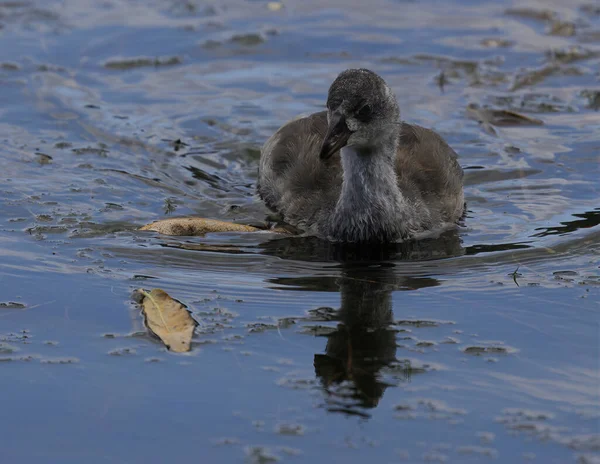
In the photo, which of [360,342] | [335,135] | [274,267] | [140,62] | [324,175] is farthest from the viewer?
[140,62]

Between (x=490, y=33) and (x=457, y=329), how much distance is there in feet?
23.4

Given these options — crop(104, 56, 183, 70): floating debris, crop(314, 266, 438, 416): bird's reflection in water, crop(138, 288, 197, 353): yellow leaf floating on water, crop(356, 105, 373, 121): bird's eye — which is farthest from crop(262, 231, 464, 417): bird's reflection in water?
crop(104, 56, 183, 70): floating debris

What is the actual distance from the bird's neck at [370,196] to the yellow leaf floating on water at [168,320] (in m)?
1.62

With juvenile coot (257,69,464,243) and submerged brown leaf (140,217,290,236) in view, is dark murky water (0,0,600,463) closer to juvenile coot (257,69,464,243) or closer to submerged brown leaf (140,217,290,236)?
submerged brown leaf (140,217,290,236)

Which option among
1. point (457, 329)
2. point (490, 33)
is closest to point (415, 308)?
point (457, 329)

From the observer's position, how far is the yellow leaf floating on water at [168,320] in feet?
16.3

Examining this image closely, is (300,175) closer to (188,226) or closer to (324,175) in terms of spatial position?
(324,175)

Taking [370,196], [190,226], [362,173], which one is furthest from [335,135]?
[190,226]

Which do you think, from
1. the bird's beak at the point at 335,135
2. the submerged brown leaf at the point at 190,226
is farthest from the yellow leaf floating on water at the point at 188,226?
the bird's beak at the point at 335,135

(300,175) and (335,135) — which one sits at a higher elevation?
(335,135)

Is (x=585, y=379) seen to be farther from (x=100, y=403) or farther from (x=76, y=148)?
(x=76, y=148)

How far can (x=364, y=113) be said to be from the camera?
6320 millimetres

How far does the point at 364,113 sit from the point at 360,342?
1.77 meters

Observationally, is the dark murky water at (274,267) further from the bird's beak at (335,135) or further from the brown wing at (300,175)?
the bird's beak at (335,135)
